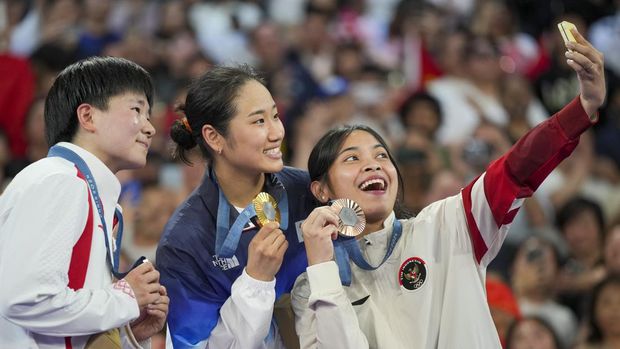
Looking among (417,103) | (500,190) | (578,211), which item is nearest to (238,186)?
(500,190)

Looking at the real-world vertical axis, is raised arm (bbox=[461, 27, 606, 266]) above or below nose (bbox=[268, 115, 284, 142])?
below

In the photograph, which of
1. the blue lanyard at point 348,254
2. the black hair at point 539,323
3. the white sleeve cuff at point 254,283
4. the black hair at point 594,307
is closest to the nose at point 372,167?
the blue lanyard at point 348,254

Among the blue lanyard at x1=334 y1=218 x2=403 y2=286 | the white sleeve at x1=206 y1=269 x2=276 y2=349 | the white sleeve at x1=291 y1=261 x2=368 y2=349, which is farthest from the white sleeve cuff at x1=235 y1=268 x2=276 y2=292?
the blue lanyard at x1=334 y1=218 x2=403 y2=286

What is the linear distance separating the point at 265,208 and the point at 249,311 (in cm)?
40

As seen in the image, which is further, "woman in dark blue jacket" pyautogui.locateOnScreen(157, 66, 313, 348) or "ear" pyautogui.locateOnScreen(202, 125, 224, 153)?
"ear" pyautogui.locateOnScreen(202, 125, 224, 153)

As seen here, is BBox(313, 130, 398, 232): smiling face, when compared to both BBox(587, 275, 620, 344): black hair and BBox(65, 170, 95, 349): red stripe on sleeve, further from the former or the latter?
BBox(587, 275, 620, 344): black hair

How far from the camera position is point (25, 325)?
3.10m

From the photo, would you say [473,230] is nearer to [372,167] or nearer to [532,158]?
[532,158]

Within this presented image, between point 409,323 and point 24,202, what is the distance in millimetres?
1356

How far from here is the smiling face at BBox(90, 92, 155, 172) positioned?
3.45m

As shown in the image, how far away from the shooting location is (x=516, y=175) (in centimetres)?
340

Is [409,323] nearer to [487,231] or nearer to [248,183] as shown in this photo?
[487,231]

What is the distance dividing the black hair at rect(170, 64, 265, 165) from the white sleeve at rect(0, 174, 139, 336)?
2.96ft

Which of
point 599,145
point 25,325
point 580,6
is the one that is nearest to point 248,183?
point 25,325
